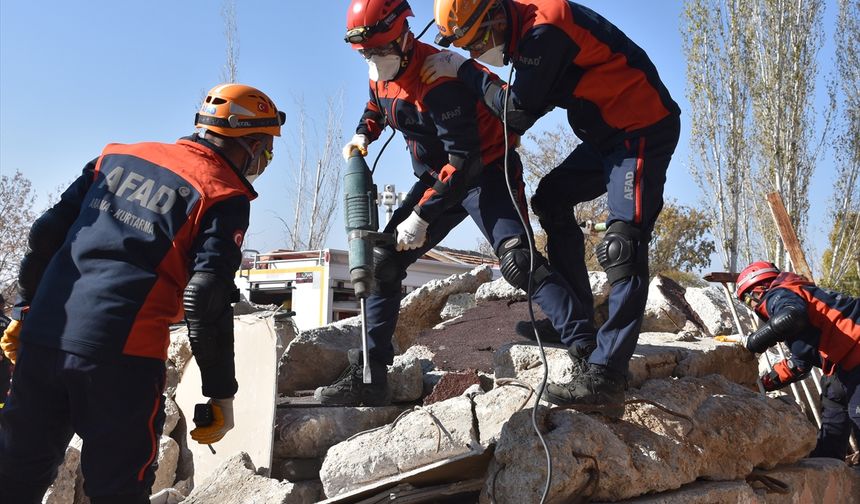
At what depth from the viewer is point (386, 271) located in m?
3.86

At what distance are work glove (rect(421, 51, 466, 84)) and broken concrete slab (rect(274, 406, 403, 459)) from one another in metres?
1.64

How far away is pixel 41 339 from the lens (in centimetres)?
237

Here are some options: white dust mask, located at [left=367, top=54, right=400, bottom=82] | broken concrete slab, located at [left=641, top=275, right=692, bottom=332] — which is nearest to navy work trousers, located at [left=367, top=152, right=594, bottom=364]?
white dust mask, located at [left=367, top=54, right=400, bottom=82]

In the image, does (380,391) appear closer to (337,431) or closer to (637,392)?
(337,431)

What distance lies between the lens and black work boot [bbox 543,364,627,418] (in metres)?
3.23

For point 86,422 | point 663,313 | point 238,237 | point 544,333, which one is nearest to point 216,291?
point 238,237

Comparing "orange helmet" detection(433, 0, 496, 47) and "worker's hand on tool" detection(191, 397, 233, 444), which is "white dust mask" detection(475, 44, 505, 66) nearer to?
"orange helmet" detection(433, 0, 496, 47)

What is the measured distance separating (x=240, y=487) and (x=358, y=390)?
0.77 m

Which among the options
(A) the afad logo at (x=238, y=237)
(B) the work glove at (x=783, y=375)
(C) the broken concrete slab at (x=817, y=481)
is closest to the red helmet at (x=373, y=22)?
(A) the afad logo at (x=238, y=237)

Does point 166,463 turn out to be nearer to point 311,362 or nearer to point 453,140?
point 311,362

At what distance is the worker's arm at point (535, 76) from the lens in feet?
10.4

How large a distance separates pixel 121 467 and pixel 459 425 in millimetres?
1381

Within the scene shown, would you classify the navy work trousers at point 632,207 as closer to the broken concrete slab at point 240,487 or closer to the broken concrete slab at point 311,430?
the broken concrete slab at point 311,430

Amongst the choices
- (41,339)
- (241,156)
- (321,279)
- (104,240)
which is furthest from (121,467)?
(321,279)
